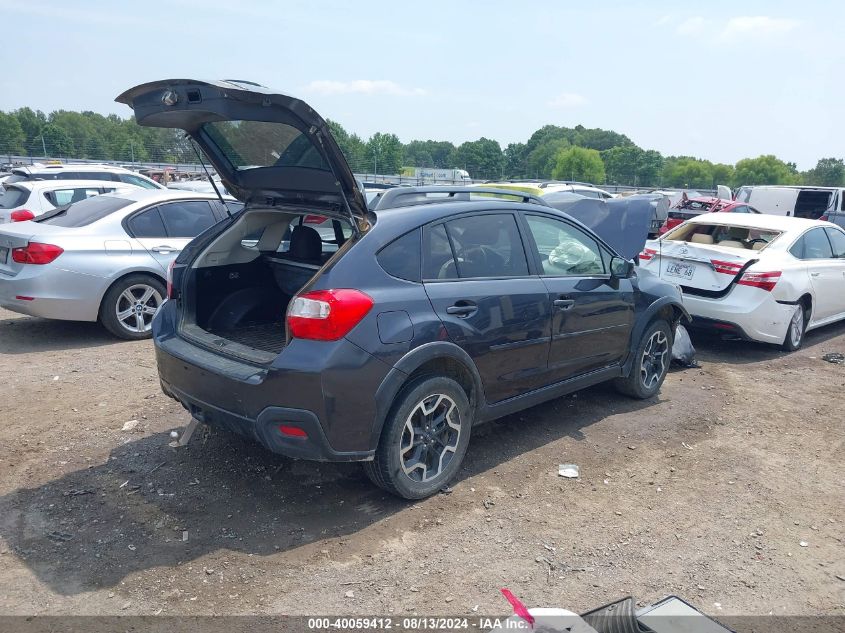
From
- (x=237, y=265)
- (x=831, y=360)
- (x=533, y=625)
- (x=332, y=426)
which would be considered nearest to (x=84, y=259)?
(x=237, y=265)

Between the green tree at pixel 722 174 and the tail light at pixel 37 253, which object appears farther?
the green tree at pixel 722 174

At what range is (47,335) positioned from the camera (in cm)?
753

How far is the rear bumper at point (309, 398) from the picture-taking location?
3.50 meters

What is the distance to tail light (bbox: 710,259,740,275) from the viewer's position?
7.52 metres

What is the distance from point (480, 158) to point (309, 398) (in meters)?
60.0

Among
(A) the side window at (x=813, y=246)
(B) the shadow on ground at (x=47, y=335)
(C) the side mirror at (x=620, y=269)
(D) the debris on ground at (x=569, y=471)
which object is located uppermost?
(C) the side mirror at (x=620, y=269)

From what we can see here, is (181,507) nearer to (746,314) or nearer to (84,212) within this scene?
(84,212)

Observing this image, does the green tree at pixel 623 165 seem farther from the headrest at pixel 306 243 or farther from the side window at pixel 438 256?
the side window at pixel 438 256

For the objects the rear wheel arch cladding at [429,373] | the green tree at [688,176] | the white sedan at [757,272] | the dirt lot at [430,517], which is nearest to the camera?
the dirt lot at [430,517]

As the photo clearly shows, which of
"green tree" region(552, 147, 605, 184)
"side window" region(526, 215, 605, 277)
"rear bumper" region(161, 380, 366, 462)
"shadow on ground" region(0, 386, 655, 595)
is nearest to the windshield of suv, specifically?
"rear bumper" region(161, 380, 366, 462)

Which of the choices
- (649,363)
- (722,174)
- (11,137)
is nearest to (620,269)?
(649,363)

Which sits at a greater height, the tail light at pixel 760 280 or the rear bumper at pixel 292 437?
the tail light at pixel 760 280

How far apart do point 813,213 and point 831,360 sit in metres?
16.6

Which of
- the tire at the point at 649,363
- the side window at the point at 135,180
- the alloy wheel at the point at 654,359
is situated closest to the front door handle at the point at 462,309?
the tire at the point at 649,363
